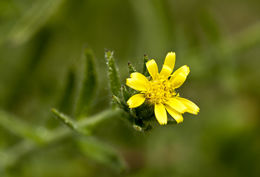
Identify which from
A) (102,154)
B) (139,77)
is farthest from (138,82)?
(102,154)

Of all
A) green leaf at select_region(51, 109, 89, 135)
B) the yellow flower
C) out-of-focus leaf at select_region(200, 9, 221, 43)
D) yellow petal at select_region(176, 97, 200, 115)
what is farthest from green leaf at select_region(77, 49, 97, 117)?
out-of-focus leaf at select_region(200, 9, 221, 43)

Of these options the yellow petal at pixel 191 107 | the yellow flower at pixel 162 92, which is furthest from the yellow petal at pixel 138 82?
the yellow petal at pixel 191 107

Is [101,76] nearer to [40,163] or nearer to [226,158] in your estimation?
[40,163]

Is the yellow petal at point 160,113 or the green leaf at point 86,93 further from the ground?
the green leaf at point 86,93

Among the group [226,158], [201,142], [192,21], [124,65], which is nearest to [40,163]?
[124,65]

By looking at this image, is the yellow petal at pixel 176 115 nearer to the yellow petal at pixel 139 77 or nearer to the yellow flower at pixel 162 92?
the yellow flower at pixel 162 92

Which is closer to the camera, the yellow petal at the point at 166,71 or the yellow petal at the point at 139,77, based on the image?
the yellow petal at the point at 139,77

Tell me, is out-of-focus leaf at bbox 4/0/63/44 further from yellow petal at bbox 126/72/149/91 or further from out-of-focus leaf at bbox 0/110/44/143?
yellow petal at bbox 126/72/149/91
